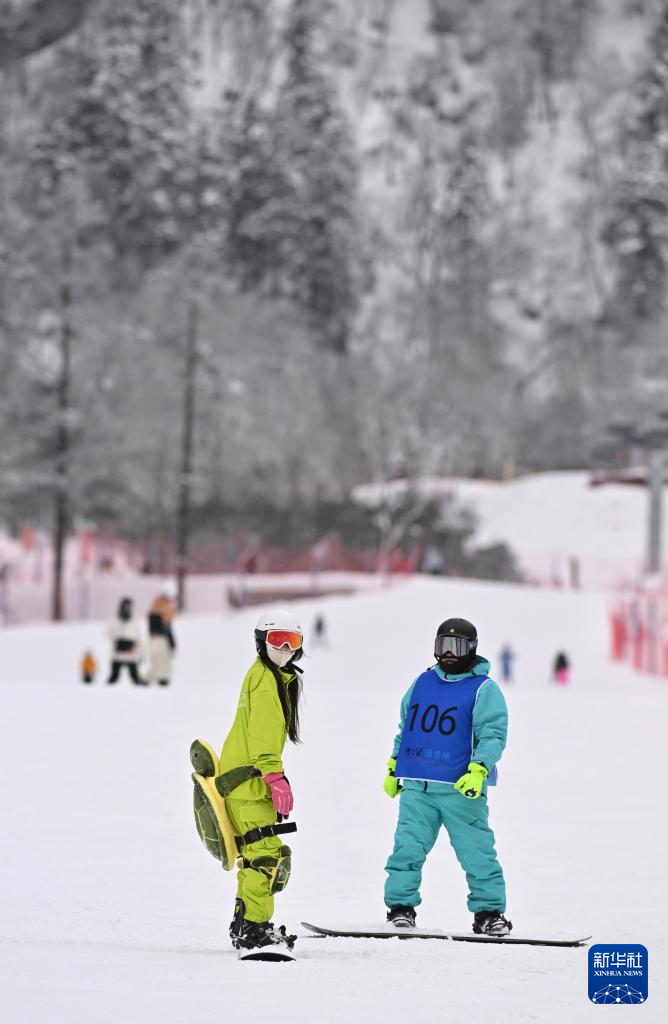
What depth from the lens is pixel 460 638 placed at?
6504mm

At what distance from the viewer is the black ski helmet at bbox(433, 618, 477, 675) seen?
6508 millimetres

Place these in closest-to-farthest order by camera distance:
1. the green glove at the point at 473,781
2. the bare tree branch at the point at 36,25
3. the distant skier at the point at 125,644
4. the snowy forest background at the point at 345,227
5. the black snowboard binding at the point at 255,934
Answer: the black snowboard binding at the point at 255,934 → the green glove at the point at 473,781 → the distant skier at the point at 125,644 → the snowy forest background at the point at 345,227 → the bare tree branch at the point at 36,25

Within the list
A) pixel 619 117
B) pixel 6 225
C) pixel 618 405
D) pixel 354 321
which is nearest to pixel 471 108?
pixel 619 117

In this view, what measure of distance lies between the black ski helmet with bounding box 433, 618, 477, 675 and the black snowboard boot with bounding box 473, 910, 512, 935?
1.00 meters

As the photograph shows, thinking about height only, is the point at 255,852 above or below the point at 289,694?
below

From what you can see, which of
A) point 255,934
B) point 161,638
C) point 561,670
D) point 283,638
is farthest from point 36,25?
point 255,934

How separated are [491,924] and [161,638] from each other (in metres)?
12.6

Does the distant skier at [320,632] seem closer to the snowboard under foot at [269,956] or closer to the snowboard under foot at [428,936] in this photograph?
the snowboard under foot at [428,936]

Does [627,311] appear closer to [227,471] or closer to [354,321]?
[354,321]

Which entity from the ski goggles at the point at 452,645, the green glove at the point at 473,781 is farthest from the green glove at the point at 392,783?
the ski goggles at the point at 452,645

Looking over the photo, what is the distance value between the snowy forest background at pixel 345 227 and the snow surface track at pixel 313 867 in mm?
25132

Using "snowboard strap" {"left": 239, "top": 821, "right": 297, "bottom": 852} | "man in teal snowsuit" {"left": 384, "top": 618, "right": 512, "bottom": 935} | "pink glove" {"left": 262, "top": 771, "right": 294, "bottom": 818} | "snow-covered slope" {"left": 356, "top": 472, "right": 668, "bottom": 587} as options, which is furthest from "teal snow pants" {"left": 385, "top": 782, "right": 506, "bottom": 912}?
"snow-covered slope" {"left": 356, "top": 472, "right": 668, "bottom": 587}

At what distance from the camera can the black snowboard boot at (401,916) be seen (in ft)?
21.2

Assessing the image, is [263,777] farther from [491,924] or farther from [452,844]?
[491,924]
